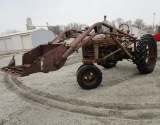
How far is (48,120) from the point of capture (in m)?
3.99

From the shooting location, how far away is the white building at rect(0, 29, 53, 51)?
102 feet

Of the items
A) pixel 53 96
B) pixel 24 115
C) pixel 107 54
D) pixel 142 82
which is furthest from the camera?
pixel 107 54

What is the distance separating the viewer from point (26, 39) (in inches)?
1247

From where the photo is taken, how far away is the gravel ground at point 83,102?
154 inches

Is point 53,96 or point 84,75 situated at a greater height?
point 84,75

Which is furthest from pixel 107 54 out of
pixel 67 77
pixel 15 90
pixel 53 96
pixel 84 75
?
pixel 15 90

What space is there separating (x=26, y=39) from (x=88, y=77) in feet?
91.1

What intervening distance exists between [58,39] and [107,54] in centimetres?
167

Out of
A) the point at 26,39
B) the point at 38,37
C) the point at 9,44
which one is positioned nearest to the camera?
the point at 38,37

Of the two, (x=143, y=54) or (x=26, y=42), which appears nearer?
(x=143, y=54)

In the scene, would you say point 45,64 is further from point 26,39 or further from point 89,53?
point 26,39

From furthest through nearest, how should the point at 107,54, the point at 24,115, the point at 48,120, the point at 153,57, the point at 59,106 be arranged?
the point at 153,57
the point at 107,54
the point at 59,106
the point at 24,115
the point at 48,120

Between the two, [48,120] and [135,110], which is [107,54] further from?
[48,120]

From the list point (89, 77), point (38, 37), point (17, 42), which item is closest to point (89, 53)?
point (89, 77)
